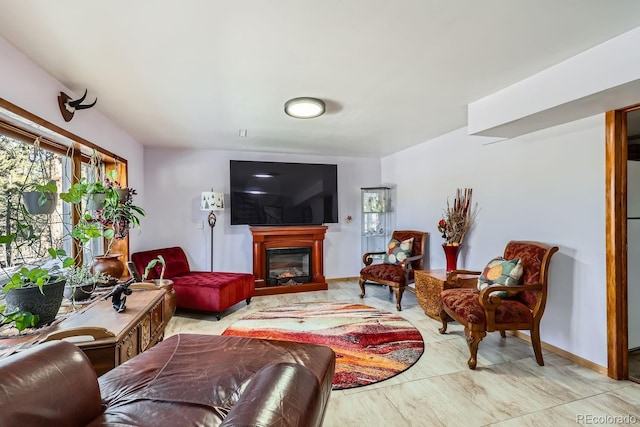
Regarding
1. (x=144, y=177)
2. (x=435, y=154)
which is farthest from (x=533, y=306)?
(x=144, y=177)

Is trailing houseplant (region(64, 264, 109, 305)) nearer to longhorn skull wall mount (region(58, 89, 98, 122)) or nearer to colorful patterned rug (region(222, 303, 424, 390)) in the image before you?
Answer: longhorn skull wall mount (region(58, 89, 98, 122))

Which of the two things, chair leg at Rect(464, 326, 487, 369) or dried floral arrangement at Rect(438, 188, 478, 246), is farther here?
dried floral arrangement at Rect(438, 188, 478, 246)

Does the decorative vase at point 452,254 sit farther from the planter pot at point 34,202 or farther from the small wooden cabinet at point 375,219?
the planter pot at point 34,202

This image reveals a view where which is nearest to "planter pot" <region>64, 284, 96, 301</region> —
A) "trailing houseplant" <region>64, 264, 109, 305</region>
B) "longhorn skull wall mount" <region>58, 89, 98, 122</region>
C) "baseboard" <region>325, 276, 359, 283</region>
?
"trailing houseplant" <region>64, 264, 109, 305</region>

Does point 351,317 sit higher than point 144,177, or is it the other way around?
point 144,177

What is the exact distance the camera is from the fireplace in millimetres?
4848

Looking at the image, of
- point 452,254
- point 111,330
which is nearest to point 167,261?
point 111,330

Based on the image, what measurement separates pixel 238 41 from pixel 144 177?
11.4ft

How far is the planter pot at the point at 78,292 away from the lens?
1976 mm

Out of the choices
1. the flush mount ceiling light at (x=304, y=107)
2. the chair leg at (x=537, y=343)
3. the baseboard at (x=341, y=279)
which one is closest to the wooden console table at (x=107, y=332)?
the flush mount ceiling light at (x=304, y=107)

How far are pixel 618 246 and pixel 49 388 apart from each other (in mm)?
3333

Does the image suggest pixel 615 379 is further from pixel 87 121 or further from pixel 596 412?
pixel 87 121

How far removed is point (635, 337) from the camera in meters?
2.60

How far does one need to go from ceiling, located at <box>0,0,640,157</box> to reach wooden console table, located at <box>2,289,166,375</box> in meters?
1.61
